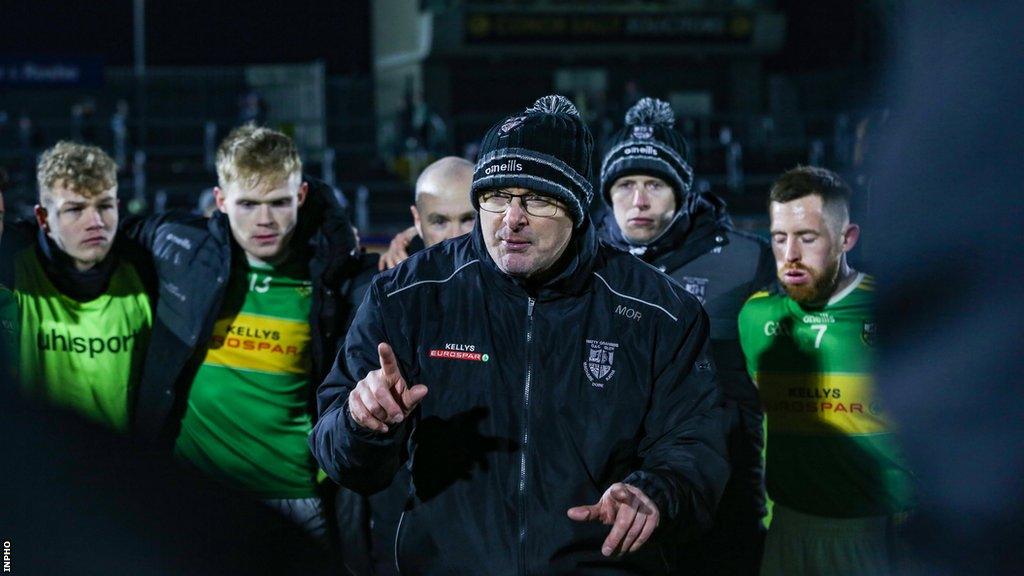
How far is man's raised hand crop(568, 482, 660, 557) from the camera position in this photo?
2510 mm

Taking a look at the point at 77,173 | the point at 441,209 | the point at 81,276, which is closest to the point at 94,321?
the point at 81,276

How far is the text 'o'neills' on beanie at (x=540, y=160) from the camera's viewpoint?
2.92 m

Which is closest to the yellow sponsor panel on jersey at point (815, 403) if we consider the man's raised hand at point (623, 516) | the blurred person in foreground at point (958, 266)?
the man's raised hand at point (623, 516)

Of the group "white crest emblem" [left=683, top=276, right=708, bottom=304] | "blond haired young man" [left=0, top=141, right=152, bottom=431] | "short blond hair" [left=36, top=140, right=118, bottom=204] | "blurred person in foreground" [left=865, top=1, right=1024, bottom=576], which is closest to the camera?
"blurred person in foreground" [left=865, top=1, right=1024, bottom=576]

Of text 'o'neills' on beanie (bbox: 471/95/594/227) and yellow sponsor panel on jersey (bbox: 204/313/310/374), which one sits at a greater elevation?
text 'o'neills' on beanie (bbox: 471/95/594/227)

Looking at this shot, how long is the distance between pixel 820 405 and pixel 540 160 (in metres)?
1.77

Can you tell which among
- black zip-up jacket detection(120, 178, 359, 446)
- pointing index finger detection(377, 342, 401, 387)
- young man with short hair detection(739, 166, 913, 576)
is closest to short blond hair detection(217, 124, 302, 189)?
black zip-up jacket detection(120, 178, 359, 446)

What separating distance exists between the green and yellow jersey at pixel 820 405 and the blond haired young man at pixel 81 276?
222 centimetres

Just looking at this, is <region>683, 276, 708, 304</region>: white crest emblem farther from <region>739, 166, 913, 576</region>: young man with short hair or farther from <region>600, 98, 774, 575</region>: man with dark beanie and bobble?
<region>739, 166, 913, 576</region>: young man with short hair

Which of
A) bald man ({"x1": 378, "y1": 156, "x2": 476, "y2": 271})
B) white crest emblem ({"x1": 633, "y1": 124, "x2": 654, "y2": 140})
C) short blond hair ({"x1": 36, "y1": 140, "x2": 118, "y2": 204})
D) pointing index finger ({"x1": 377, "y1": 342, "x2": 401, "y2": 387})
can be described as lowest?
pointing index finger ({"x1": 377, "y1": 342, "x2": 401, "y2": 387})

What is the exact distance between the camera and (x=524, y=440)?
108 inches

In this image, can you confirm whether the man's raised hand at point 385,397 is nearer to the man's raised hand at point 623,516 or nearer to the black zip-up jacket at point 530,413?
the black zip-up jacket at point 530,413

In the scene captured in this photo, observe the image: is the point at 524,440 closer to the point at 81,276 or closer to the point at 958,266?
the point at 958,266

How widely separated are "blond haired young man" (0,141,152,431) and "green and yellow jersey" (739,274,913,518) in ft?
7.27
